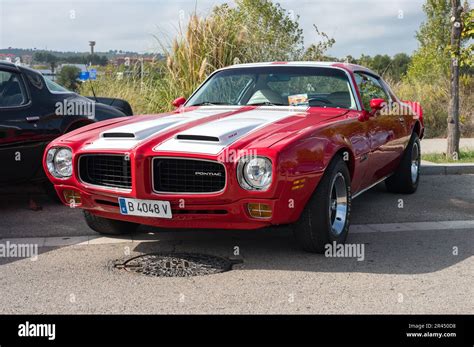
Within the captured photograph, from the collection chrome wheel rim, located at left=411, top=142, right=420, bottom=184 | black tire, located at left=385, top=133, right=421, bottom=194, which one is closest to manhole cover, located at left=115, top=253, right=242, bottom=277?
black tire, located at left=385, top=133, right=421, bottom=194

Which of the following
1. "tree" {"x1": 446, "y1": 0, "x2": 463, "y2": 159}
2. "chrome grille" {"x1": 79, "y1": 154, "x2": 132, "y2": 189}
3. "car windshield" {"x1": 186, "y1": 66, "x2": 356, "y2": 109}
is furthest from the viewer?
"tree" {"x1": 446, "y1": 0, "x2": 463, "y2": 159}

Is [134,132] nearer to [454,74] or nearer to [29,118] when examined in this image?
[29,118]

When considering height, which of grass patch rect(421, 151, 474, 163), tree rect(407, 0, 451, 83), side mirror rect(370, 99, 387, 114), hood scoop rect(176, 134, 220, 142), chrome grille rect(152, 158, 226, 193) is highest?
tree rect(407, 0, 451, 83)

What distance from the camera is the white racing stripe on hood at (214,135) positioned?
15.6 ft

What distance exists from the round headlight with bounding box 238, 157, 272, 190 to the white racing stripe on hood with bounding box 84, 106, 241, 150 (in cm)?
87

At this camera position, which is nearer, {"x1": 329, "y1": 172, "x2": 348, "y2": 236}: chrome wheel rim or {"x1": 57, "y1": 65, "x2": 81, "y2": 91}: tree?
{"x1": 329, "y1": 172, "x2": 348, "y2": 236}: chrome wheel rim

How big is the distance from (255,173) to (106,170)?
4.05 feet

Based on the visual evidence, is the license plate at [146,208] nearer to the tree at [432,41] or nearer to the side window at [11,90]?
the side window at [11,90]

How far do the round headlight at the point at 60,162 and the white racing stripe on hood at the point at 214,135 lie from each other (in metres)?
0.91

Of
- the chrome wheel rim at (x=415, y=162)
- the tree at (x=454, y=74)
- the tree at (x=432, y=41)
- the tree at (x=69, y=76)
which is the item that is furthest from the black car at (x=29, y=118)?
the tree at (x=432, y=41)

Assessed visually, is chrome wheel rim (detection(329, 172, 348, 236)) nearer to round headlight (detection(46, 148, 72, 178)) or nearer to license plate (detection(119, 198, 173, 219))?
license plate (detection(119, 198, 173, 219))

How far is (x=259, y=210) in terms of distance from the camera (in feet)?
15.5

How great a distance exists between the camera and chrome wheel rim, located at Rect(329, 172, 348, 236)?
545 cm

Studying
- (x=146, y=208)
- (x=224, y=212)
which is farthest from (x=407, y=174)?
(x=146, y=208)
